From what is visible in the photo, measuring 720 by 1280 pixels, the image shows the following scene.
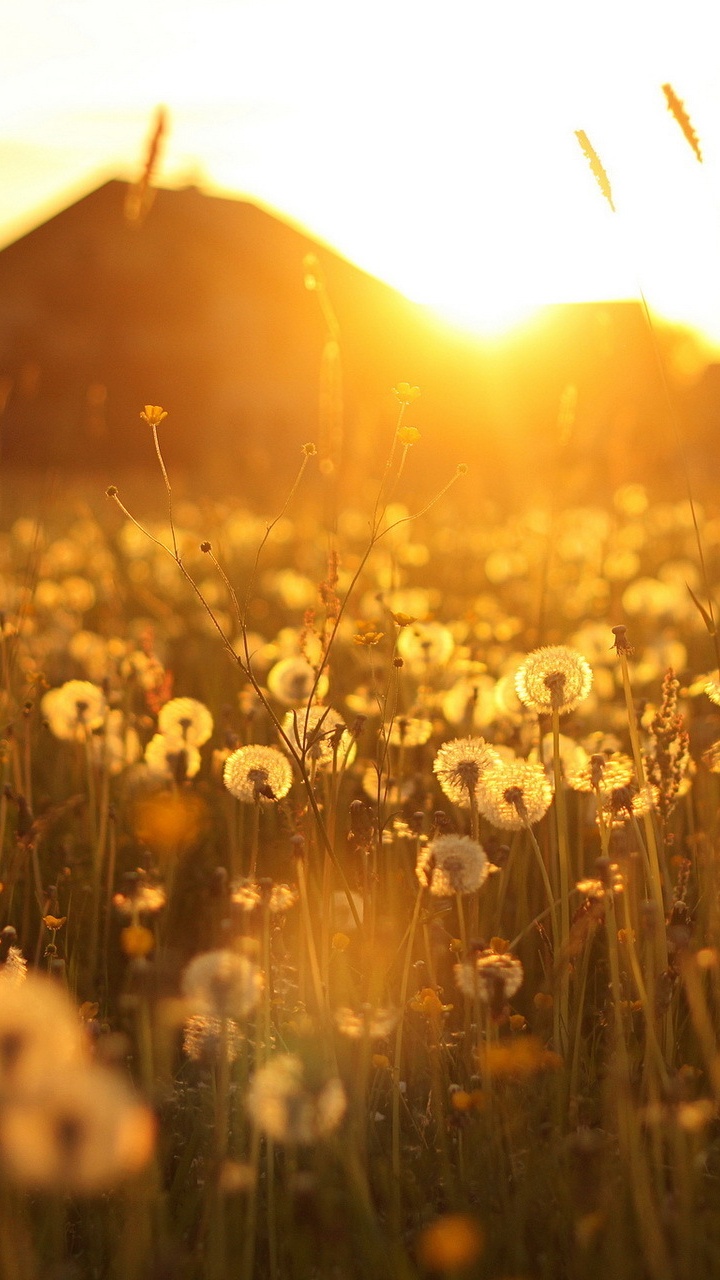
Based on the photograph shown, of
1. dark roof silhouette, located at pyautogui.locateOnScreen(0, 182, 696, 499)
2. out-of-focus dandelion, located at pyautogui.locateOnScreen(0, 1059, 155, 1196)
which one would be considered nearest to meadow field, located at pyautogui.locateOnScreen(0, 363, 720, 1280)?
out-of-focus dandelion, located at pyautogui.locateOnScreen(0, 1059, 155, 1196)

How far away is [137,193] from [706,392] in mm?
29945

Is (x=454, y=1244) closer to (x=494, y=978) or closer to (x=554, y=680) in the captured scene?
(x=494, y=978)

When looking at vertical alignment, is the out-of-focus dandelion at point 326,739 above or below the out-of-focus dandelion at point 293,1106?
above

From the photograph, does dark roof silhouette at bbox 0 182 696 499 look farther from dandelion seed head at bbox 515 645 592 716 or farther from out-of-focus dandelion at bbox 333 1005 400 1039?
out-of-focus dandelion at bbox 333 1005 400 1039

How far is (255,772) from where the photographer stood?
2262mm

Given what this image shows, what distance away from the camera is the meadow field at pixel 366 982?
1.45 metres

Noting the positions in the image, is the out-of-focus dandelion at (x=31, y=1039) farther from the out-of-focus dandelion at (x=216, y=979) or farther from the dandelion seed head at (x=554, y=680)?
the dandelion seed head at (x=554, y=680)

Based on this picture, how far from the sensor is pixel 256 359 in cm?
3180

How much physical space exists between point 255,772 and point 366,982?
43 cm

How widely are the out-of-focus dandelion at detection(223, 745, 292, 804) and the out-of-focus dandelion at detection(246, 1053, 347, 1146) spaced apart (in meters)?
0.76

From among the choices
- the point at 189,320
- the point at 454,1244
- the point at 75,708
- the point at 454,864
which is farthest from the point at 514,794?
the point at 189,320

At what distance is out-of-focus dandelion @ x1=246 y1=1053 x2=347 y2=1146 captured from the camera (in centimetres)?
144

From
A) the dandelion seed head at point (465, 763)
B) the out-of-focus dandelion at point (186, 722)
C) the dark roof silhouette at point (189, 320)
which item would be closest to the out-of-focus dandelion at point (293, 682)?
the out-of-focus dandelion at point (186, 722)

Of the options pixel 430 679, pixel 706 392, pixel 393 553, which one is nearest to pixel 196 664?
pixel 430 679
